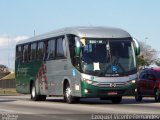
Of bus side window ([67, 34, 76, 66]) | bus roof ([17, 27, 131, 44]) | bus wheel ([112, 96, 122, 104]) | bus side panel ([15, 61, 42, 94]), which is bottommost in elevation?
bus wheel ([112, 96, 122, 104])

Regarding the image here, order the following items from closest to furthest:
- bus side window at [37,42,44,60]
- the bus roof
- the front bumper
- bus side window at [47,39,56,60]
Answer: the front bumper, the bus roof, bus side window at [47,39,56,60], bus side window at [37,42,44,60]

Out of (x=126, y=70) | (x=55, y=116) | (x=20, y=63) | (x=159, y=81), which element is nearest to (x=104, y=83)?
(x=126, y=70)

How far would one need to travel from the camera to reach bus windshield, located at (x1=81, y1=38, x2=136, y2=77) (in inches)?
922

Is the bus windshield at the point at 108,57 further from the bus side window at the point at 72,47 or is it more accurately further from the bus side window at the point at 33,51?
the bus side window at the point at 33,51

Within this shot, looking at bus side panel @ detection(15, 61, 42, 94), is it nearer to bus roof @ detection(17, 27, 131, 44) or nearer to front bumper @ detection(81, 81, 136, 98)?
bus roof @ detection(17, 27, 131, 44)

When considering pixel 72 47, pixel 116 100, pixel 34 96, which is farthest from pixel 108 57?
pixel 34 96

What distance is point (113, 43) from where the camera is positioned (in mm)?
23969

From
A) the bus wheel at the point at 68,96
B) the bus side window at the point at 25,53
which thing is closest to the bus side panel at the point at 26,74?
the bus side window at the point at 25,53

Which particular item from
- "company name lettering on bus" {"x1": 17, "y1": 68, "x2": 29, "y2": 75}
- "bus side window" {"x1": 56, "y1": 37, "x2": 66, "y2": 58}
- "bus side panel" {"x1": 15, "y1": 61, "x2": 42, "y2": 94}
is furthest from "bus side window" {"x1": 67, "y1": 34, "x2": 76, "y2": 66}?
"company name lettering on bus" {"x1": 17, "y1": 68, "x2": 29, "y2": 75}

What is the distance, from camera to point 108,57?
930 inches

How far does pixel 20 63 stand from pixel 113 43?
33.3 ft

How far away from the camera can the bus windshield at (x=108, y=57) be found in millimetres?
23422

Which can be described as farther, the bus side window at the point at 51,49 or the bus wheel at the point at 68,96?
the bus side window at the point at 51,49

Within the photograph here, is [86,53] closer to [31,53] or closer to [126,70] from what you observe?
[126,70]
